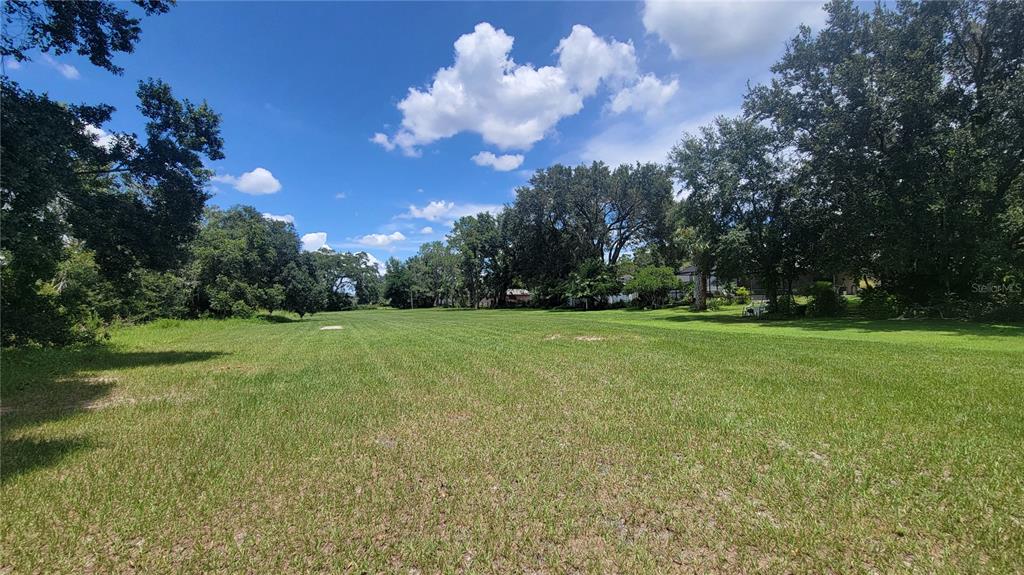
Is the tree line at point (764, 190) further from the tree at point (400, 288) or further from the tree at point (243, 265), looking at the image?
the tree at point (400, 288)

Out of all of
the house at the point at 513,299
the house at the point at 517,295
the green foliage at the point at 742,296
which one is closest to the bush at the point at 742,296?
the green foliage at the point at 742,296

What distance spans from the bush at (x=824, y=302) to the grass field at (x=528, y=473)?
54.8 feet

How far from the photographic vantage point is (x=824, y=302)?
2216cm

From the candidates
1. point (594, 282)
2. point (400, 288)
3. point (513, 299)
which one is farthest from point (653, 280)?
point (400, 288)

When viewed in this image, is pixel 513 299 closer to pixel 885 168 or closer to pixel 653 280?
pixel 653 280

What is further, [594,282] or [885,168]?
[594,282]

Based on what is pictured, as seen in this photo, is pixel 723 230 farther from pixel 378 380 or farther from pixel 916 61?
pixel 378 380

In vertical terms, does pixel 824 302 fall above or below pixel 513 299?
above

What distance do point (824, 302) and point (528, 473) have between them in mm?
24873

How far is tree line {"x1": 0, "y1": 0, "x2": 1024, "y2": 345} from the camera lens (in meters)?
8.82

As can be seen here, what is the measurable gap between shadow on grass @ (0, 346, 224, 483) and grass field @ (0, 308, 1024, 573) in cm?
7

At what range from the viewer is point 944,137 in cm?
1606

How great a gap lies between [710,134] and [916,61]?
879cm

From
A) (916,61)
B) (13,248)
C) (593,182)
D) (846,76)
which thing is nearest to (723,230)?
(846,76)
